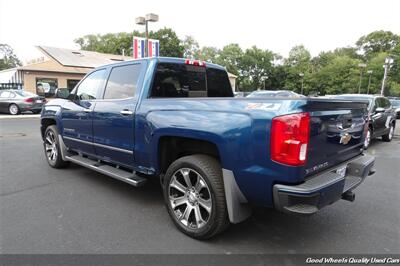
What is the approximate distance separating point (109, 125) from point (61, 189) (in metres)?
1.45

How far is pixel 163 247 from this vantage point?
2.88 meters

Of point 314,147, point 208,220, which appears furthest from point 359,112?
point 208,220

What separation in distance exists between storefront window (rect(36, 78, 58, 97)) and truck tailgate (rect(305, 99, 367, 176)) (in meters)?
26.6

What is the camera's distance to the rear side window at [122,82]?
12.6 feet

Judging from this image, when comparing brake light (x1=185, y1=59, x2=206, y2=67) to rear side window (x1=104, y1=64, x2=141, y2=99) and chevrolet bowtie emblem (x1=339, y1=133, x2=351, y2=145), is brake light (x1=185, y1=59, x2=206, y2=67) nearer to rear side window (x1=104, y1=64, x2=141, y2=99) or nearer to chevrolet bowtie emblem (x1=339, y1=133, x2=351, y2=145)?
rear side window (x1=104, y1=64, x2=141, y2=99)

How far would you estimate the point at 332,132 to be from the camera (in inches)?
109

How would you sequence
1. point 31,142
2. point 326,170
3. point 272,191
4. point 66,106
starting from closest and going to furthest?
point 272,191 < point 326,170 < point 66,106 < point 31,142

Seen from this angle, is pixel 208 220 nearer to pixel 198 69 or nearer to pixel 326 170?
pixel 326 170

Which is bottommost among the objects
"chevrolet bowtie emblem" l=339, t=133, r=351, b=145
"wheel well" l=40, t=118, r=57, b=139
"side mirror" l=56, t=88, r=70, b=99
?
"wheel well" l=40, t=118, r=57, b=139

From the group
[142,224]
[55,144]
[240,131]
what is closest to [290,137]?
[240,131]

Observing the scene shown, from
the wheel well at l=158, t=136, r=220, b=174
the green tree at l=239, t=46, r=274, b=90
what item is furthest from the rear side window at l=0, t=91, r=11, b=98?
the green tree at l=239, t=46, r=274, b=90

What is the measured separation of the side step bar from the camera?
3.61 m

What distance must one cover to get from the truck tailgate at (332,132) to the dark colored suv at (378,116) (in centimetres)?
493

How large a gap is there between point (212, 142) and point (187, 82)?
1.65m
